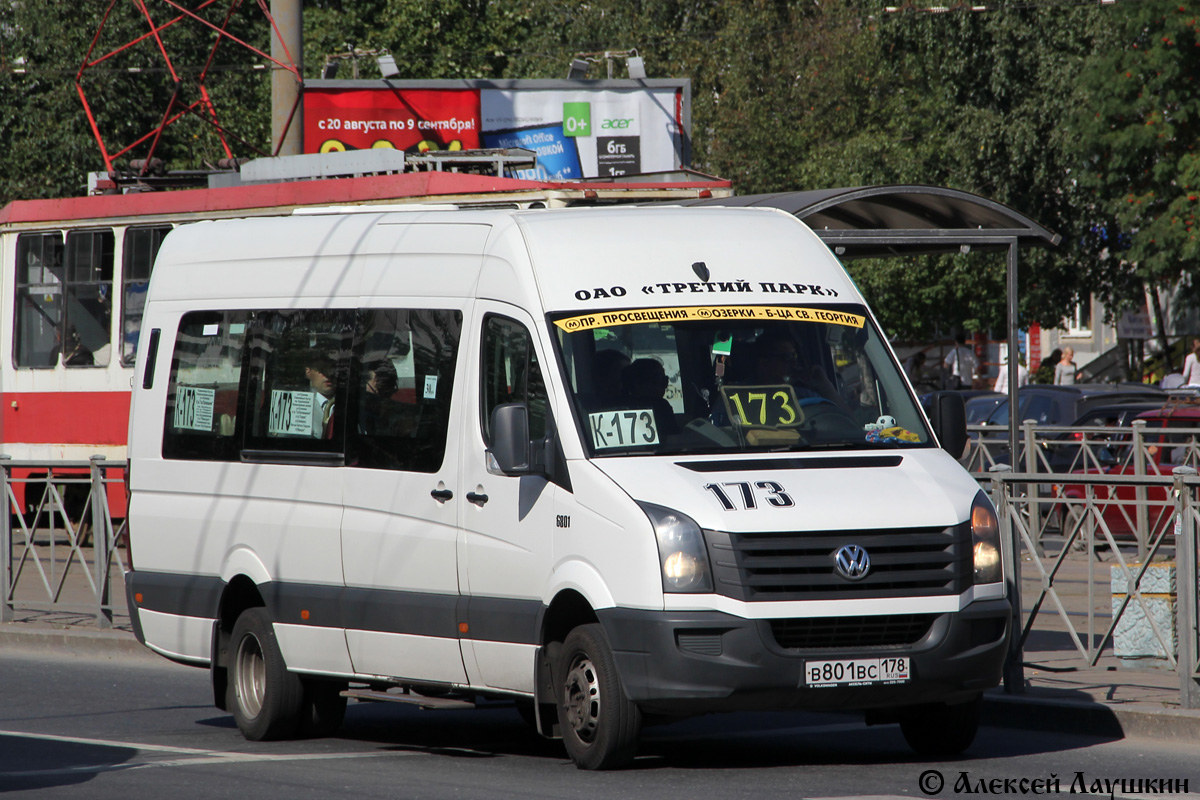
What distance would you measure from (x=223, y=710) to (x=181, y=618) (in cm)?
56

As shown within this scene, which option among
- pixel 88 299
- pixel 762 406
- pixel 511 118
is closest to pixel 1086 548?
pixel 762 406

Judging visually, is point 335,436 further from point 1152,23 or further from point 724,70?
point 724,70

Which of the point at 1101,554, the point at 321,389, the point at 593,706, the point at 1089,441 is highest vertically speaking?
the point at 321,389

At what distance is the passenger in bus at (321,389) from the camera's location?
9.02m

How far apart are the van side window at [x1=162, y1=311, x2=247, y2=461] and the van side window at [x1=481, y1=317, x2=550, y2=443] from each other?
1900mm

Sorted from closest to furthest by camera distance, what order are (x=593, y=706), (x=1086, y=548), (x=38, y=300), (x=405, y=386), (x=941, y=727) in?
(x=593, y=706) < (x=941, y=727) < (x=405, y=386) < (x=1086, y=548) < (x=38, y=300)

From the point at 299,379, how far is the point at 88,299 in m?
11.2

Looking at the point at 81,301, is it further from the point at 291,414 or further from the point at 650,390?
the point at 650,390

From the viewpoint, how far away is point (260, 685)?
9352mm

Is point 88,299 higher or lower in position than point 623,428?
higher

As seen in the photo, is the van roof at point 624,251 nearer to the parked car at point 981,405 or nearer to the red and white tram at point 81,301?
the red and white tram at point 81,301

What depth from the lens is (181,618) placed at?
32.0ft

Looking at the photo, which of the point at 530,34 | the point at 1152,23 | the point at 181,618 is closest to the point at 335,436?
the point at 181,618

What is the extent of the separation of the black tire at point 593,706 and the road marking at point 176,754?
1218 millimetres
